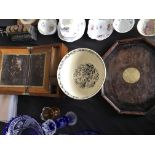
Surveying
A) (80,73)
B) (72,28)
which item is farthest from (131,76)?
(72,28)

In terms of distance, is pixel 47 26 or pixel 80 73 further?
pixel 47 26

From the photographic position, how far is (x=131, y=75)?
0.95m

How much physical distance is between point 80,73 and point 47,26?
0.98 ft

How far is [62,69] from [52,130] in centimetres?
25

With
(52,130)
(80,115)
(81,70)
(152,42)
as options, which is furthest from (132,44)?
(52,130)

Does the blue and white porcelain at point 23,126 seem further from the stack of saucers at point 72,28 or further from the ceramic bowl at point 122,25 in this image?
the ceramic bowl at point 122,25

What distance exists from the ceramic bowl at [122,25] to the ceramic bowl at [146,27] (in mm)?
36

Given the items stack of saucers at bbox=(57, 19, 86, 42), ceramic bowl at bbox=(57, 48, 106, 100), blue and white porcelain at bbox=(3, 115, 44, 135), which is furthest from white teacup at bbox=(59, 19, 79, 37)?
blue and white porcelain at bbox=(3, 115, 44, 135)

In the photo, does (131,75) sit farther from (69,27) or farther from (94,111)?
(69,27)

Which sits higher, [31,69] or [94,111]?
[31,69]

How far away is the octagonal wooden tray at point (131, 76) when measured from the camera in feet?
3.06

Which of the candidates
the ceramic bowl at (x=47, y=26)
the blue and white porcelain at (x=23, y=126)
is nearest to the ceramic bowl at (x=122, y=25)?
the ceramic bowl at (x=47, y=26)

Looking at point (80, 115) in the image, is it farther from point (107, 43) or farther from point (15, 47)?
point (15, 47)

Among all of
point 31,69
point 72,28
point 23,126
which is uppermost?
point 72,28
